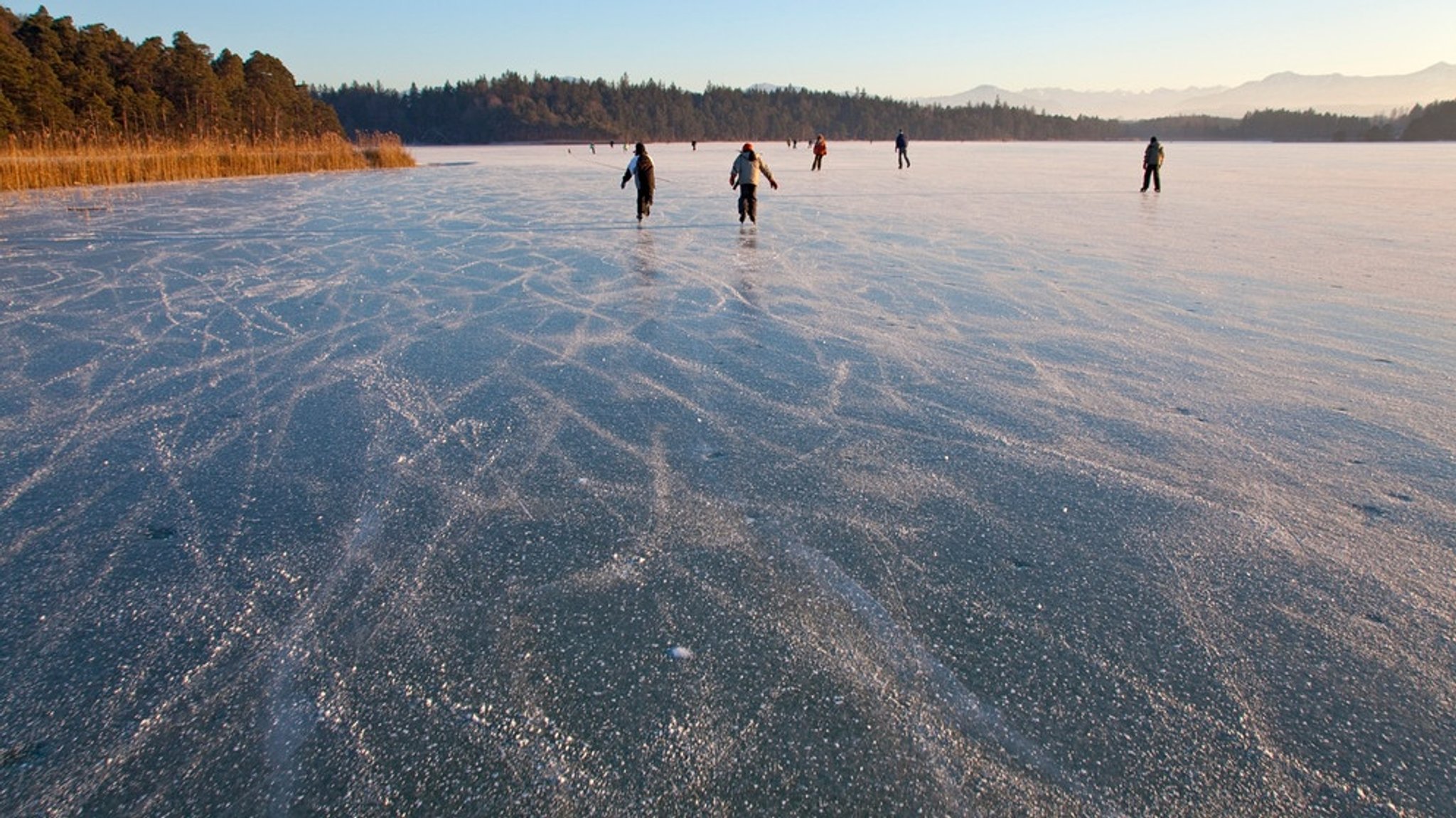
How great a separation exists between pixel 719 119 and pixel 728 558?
14312 cm

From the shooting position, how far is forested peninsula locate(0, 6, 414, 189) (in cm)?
1869

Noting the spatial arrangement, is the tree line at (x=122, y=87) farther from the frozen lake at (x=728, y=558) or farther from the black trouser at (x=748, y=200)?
the frozen lake at (x=728, y=558)

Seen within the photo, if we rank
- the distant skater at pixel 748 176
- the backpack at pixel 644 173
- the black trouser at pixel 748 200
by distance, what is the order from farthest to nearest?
the backpack at pixel 644 173, the black trouser at pixel 748 200, the distant skater at pixel 748 176

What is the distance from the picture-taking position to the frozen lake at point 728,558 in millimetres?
1719

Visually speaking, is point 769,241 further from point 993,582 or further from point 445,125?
point 445,125

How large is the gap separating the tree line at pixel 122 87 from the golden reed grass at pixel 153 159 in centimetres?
96

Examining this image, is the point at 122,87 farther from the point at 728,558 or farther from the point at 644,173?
the point at 728,558

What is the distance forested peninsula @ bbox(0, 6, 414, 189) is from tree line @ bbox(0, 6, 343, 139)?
0.18ft

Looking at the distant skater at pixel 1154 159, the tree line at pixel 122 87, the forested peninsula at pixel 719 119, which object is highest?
the forested peninsula at pixel 719 119

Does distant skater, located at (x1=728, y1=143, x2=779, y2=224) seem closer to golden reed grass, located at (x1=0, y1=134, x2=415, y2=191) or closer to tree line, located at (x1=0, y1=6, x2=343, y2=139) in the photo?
golden reed grass, located at (x1=0, y1=134, x2=415, y2=191)

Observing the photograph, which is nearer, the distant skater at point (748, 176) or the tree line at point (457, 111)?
the distant skater at point (748, 176)

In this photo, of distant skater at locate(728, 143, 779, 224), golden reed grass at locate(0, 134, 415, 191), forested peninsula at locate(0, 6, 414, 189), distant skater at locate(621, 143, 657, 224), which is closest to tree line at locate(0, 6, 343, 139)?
forested peninsula at locate(0, 6, 414, 189)

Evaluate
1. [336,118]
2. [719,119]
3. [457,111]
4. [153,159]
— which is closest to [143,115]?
[153,159]

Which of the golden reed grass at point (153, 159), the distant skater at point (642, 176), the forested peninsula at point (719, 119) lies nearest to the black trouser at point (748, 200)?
the distant skater at point (642, 176)
